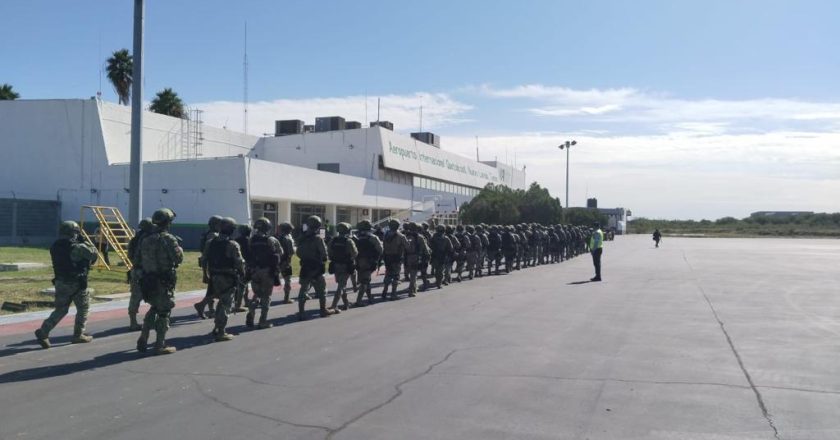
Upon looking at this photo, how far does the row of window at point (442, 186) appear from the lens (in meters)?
60.7

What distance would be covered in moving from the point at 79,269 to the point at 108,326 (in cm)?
273

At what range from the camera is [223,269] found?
384 inches

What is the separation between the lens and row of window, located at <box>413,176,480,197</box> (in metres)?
60.7

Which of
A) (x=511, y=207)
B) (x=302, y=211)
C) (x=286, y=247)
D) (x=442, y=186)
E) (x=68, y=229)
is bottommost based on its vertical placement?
(x=286, y=247)

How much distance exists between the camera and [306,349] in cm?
930

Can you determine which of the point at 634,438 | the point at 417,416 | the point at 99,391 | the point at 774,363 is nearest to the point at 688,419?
the point at 634,438

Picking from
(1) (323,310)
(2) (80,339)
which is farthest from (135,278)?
(1) (323,310)

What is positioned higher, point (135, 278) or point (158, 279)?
point (158, 279)

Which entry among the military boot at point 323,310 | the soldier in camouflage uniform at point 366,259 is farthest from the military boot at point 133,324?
the soldier in camouflage uniform at point 366,259

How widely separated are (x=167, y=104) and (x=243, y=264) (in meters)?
48.2

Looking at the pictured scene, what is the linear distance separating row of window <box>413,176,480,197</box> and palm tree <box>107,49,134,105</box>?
25.0 metres

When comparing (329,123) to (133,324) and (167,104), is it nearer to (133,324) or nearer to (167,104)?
(167,104)

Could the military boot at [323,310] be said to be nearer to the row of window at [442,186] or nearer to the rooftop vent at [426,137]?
the row of window at [442,186]

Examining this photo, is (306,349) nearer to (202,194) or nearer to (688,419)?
(688,419)
